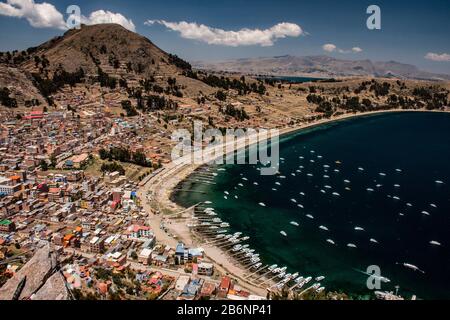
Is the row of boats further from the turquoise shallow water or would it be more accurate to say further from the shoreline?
the turquoise shallow water

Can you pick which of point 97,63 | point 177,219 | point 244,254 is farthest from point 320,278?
point 97,63

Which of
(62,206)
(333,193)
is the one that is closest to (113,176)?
(62,206)

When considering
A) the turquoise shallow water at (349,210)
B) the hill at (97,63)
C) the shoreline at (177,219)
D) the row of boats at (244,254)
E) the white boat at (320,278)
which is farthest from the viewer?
the hill at (97,63)

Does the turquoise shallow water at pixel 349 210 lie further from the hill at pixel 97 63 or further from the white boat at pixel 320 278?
the hill at pixel 97 63

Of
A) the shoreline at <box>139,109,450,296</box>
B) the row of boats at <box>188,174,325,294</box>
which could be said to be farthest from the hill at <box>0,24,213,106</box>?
the row of boats at <box>188,174,325,294</box>

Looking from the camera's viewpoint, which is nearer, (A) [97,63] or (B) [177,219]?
(B) [177,219]

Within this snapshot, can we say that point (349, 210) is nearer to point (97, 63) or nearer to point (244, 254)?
point (244, 254)

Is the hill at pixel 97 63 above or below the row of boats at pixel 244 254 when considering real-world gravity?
above

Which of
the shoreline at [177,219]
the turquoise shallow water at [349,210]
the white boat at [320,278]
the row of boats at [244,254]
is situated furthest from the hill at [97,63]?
the white boat at [320,278]
